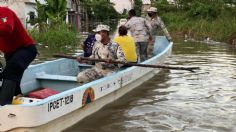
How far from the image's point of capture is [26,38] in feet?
17.7

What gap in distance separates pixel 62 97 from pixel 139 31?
18.2 feet

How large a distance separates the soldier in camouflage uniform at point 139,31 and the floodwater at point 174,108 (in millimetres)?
922

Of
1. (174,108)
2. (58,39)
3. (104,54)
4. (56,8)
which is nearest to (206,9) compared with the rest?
(56,8)

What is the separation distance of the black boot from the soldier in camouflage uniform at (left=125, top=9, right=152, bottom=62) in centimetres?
603

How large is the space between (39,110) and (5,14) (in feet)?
4.00

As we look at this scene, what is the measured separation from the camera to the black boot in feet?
17.2

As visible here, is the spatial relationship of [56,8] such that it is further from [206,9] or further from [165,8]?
[165,8]

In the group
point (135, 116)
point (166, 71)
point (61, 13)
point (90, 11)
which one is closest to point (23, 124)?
point (135, 116)

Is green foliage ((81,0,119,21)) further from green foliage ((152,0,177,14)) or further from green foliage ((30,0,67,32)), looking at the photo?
green foliage ((30,0,67,32))

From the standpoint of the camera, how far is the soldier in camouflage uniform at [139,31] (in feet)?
36.0

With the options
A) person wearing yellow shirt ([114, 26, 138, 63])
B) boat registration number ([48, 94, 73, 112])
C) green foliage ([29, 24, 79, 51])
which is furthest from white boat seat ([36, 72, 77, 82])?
green foliage ([29, 24, 79, 51])

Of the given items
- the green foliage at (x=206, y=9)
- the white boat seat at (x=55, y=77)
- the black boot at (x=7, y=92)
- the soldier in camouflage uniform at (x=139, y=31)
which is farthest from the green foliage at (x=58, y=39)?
the green foliage at (x=206, y=9)

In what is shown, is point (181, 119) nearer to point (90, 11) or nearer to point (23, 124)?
point (23, 124)

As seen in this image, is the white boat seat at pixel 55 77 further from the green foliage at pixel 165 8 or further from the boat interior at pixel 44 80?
the green foliage at pixel 165 8
